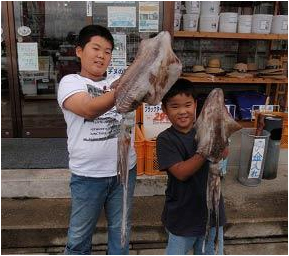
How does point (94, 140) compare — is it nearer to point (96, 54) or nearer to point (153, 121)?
point (96, 54)

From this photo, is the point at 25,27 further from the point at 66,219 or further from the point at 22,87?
the point at 66,219

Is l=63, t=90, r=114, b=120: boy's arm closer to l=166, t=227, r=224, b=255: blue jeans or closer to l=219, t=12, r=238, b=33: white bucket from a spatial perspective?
l=166, t=227, r=224, b=255: blue jeans

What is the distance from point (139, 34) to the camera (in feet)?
14.9

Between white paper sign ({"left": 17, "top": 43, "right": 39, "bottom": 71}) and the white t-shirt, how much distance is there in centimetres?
306

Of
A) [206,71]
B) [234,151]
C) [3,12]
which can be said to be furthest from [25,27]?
[234,151]

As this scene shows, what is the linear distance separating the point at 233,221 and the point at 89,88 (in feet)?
6.89

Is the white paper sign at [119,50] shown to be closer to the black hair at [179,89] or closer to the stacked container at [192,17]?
the stacked container at [192,17]

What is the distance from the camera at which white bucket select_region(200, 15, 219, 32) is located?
498 centimetres

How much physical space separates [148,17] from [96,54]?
2681 mm

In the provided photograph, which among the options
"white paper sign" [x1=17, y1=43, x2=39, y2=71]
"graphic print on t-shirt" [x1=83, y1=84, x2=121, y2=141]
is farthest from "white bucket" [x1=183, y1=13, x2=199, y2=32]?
"graphic print on t-shirt" [x1=83, y1=84, x2=121, y2=141]

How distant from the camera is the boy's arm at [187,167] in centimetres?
163

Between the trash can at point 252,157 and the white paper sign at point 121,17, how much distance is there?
77.8 inches

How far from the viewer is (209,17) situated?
4.97 metres

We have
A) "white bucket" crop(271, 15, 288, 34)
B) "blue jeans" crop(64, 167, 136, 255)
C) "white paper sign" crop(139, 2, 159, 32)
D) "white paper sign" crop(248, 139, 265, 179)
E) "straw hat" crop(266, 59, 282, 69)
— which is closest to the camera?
"blue jeans" crop(64, 167, 136, 255)
